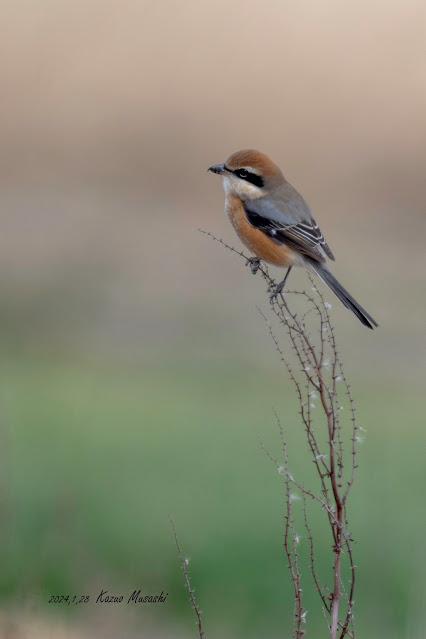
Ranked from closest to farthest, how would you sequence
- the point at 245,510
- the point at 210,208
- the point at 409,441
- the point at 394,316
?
the point at 245,510 < the point at 409,441 < the point at 394,316 < the point at 210,208

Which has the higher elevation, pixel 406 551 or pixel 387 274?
pixel 387 274

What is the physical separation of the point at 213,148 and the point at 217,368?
464 cm

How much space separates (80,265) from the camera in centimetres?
1149

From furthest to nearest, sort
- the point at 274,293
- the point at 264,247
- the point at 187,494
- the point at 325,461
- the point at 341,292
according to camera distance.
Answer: the point at 187,494 → the point at 264,247 → the point at 341,292 → the point at 274,293 → the point at 325,461

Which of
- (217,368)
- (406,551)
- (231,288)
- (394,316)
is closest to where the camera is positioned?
(406,551)

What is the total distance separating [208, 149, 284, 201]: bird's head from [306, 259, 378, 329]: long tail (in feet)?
1.20

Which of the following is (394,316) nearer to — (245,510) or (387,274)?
(387,274)

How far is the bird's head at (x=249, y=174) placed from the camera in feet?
13.6

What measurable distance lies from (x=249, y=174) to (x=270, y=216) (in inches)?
7.6

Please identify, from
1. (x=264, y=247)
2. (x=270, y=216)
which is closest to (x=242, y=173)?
(x=270, y=216)

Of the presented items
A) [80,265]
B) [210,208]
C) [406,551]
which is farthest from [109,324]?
[406,551]

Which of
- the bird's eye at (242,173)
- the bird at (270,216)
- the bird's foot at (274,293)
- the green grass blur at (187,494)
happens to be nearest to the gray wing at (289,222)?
the bird at (270,216)

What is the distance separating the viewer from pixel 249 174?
423 cm

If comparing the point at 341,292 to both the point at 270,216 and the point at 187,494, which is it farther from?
the point at 187,494
